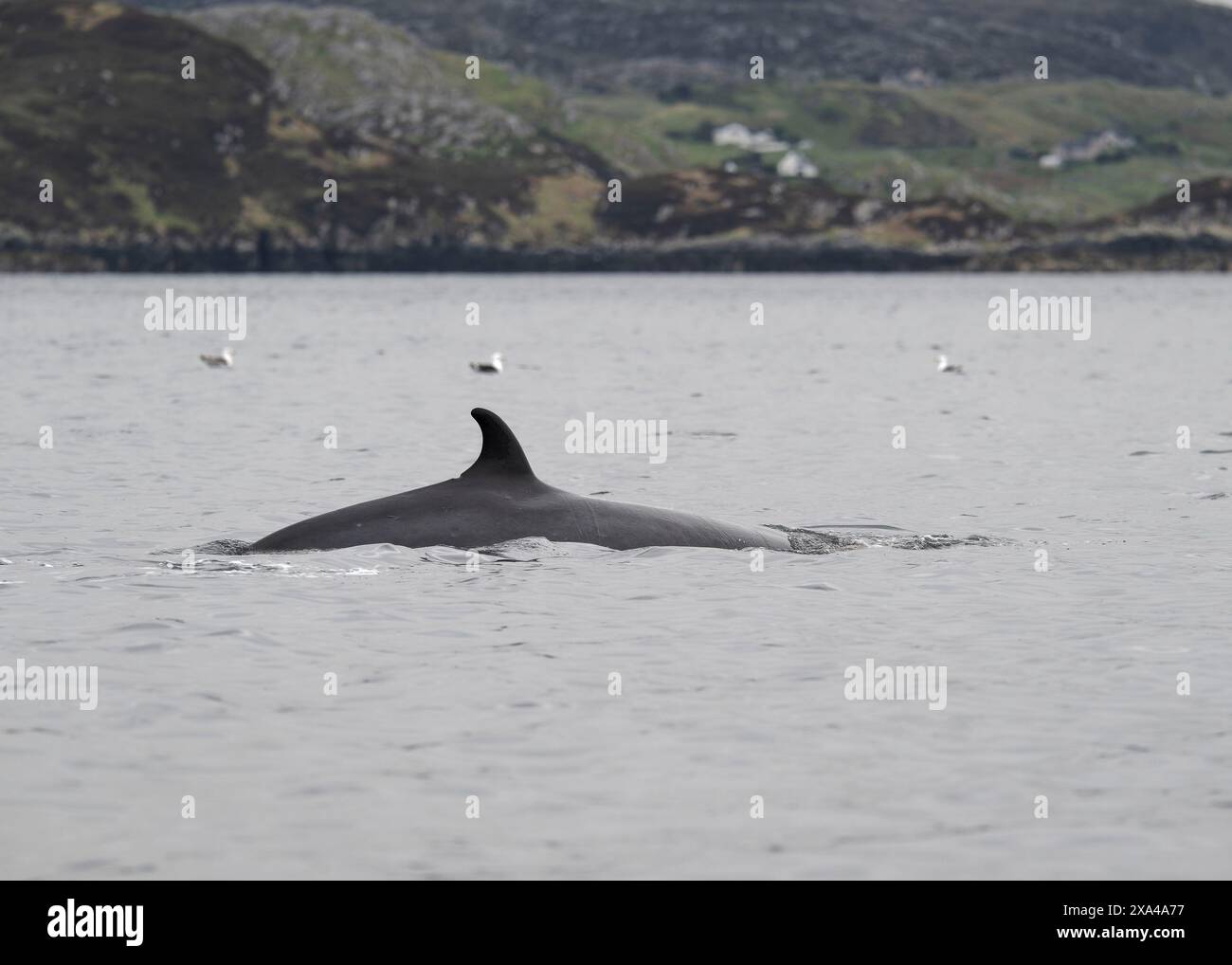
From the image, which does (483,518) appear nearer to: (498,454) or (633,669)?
(498,454)

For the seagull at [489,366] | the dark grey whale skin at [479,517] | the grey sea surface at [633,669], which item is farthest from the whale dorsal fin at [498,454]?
the seagull at [489,366]

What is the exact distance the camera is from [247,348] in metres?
82.6

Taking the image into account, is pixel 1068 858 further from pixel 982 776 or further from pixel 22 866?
pixel 22 866

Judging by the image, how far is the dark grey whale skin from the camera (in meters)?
19.6

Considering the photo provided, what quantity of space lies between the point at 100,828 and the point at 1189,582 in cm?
1318

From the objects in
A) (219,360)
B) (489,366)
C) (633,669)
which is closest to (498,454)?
(633,669)

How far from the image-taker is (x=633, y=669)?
15344mm

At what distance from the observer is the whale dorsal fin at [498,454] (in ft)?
61.6

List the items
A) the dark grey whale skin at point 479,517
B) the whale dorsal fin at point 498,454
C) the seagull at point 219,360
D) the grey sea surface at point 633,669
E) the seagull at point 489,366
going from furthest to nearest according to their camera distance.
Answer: the seagull at point 219,360 < the seagull at point 489,366 < the dark grey whale skin at point 479,517 < the whale dorsal fin at point 498,454 < the grey sea surface at point 633,669

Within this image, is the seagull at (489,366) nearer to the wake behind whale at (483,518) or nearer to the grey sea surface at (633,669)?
the grey sea surface at (633,669)

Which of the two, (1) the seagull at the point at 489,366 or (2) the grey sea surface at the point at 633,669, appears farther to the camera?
(1) the seagull at the point at 489,366

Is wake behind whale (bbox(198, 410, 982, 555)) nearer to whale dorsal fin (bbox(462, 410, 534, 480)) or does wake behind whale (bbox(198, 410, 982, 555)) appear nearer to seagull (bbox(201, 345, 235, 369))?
whale dorsal fin (bbox(462, 410, 534, 480))

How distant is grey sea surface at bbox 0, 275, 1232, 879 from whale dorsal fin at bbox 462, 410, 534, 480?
891 mm
